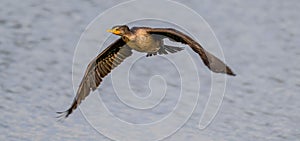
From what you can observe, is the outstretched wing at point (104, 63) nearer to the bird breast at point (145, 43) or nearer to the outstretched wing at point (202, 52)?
the bird breast at point (145, 43)

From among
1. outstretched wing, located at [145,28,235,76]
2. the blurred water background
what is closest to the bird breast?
outstretched wing, located at [145,28,235,76]

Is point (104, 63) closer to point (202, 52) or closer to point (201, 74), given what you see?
point (202, 52)

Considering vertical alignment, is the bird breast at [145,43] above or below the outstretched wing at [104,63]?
above

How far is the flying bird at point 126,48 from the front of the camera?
34.3 ft

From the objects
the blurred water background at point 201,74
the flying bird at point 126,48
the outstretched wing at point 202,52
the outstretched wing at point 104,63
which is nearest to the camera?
the outstretched wing at point 202,52

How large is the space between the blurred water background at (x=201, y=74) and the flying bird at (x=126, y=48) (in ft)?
5.48

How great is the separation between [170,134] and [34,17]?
15.1ft

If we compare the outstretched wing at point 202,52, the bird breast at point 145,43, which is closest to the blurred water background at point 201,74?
the bird breast at point 145,43

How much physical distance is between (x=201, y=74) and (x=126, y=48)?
3373 millimetres

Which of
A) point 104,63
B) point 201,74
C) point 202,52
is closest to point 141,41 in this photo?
point 104,63

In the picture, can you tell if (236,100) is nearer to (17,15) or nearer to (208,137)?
(208,137)

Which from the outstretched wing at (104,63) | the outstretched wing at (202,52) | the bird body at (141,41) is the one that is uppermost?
the outstretched wing at (202,52)

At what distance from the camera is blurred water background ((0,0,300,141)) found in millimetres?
13133

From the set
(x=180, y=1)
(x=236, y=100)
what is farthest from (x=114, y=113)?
→ (x=180, y=1)
